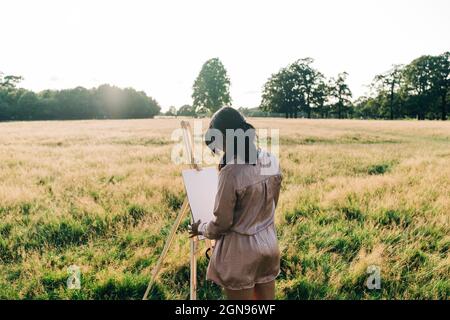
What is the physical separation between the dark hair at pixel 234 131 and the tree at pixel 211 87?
210 ft

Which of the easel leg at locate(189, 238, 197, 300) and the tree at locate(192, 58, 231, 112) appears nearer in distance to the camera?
the easel leg at locate(189, 238, 197, 300)

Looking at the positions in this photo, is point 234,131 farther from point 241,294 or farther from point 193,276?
point 193,276

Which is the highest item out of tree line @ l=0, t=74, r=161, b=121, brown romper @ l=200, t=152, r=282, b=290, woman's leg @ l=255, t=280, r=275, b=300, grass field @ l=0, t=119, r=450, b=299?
tree line @ l=0, t=74, r=161, b=121

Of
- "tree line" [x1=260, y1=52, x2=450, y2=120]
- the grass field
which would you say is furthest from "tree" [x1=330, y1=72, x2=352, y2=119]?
the grass field

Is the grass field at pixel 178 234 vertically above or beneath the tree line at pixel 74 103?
beneath

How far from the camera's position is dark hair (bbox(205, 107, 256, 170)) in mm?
2420

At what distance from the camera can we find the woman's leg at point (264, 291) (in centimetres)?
279

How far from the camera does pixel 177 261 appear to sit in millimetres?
4535

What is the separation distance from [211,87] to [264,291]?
6566 cm

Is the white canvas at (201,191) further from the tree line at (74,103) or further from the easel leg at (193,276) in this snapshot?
the tree line at (74,103)

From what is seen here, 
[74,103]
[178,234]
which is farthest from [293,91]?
[178,234]

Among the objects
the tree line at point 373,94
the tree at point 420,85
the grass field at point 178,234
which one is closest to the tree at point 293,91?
the tree line at point 373,94

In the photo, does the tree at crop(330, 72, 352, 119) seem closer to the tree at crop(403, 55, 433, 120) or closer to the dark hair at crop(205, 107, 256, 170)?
the tree at crop(403, 55, 433, 120)
